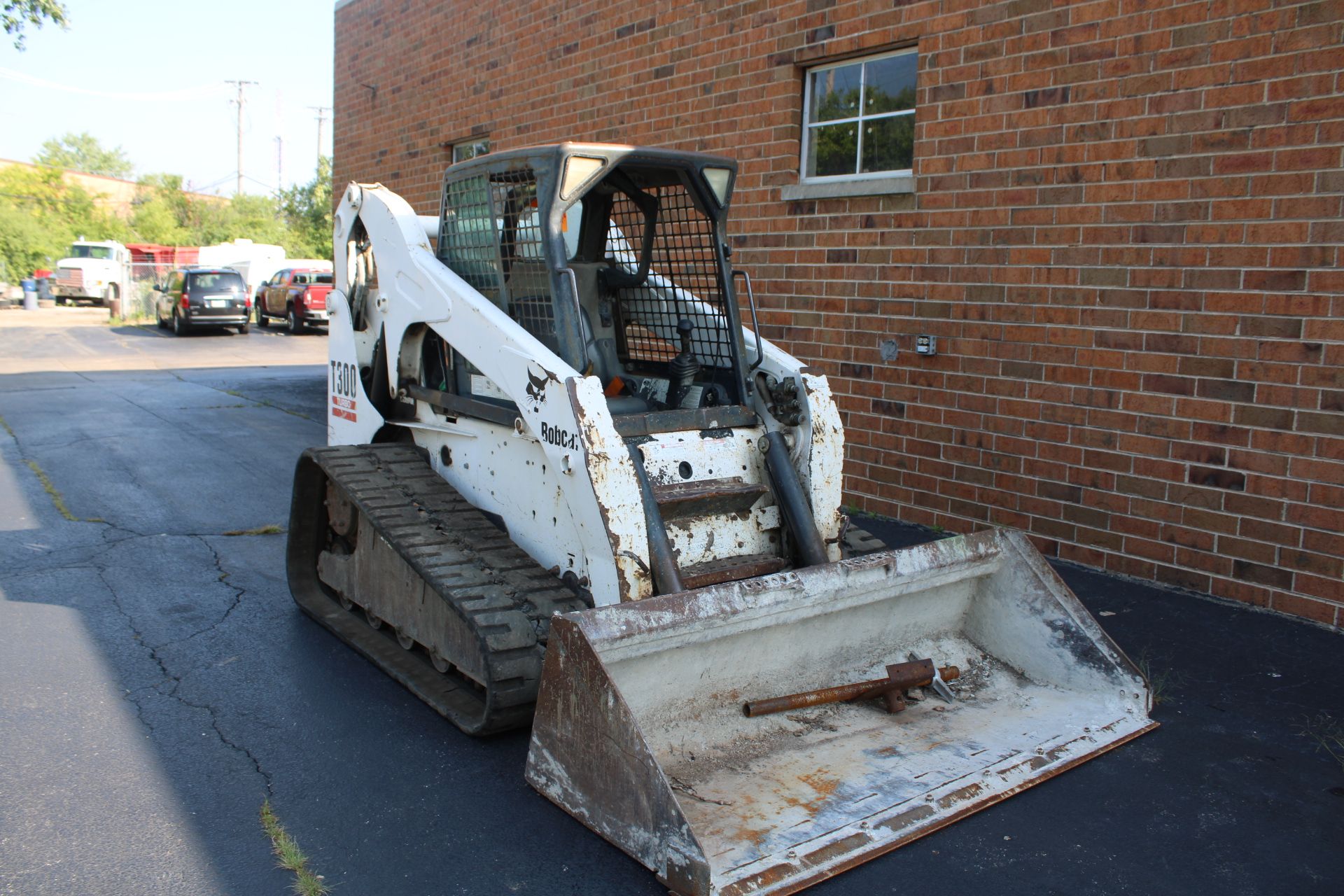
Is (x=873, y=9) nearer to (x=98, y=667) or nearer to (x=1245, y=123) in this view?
(x=1245, y=123)

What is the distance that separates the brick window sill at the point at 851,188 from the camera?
7.54m

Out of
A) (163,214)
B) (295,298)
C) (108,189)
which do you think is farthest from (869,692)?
(108,189)

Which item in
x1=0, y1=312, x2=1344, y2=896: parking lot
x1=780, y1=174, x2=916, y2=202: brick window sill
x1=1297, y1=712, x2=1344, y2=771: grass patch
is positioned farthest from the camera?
x1=780, y1=174, x2=916, y2=202: brick window sill

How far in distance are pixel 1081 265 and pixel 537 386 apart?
3.82m

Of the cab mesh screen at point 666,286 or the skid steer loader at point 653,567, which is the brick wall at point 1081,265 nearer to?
the skid steer loader at point 653,567

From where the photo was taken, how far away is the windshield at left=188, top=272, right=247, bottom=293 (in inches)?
1101

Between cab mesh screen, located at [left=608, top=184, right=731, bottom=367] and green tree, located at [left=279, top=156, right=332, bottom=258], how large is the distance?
1989 inches

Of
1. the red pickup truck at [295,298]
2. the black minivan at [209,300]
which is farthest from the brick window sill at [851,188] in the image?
the black minivan at [209,300]

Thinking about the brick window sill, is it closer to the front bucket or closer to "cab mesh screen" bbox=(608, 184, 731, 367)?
"cab mesh screen" bbox=(608, 184, 731, 367)

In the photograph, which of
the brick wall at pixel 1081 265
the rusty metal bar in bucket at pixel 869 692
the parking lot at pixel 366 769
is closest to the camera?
the parking lot at pixel 366 769

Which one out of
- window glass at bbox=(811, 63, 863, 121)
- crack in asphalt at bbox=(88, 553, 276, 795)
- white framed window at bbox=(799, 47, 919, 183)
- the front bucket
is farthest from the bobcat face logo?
window glass at bbox=(811, 63, 863, 121)

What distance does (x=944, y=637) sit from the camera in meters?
4.91

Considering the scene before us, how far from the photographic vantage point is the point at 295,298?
2934 cm

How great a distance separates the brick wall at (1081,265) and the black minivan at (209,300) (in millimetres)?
21966
